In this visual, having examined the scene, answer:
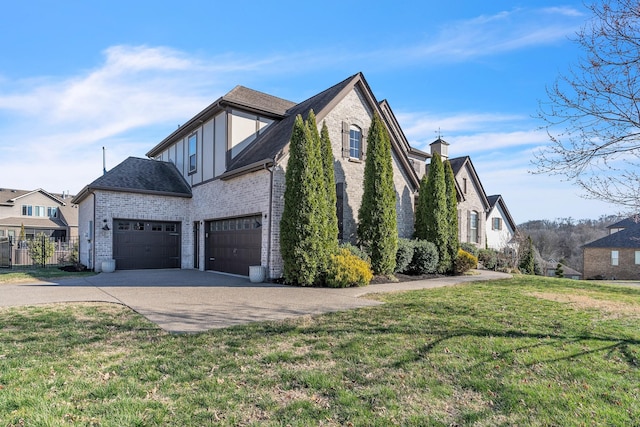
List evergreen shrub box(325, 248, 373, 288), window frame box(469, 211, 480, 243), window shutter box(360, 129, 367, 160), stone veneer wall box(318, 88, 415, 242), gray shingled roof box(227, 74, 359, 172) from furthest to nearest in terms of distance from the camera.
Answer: window frame box(469, 211, 480, 243), window shutter box(360, 129, 367, 160), stone veneer wall box(318, 88, 415, 242), gray shingled roof box(227, 74, 359, 172), evergreen shrub box(325, 248, 373, 288)

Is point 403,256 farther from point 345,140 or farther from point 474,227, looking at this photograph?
point 474,227

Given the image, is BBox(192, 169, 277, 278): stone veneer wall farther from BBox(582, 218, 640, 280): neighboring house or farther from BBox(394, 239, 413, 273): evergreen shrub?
BBox(582, 218, 640, 280): neighboring house

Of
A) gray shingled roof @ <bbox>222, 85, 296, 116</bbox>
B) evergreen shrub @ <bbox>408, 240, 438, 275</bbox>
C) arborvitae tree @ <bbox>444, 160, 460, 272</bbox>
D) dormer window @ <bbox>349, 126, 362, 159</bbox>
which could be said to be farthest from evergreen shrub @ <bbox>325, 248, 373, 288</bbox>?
gray shingled roof @ <bbox>222, 85, 296, 116</bbox>

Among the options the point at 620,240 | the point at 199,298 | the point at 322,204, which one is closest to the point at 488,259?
the point at 322,204

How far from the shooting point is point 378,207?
1371 centimetres

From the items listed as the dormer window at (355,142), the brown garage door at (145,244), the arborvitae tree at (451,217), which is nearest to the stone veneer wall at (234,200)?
the brown garage door at (145,244)

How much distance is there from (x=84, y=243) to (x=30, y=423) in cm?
1832

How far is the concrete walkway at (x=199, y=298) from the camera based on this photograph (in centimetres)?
681

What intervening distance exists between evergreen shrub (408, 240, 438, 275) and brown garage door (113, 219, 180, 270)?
449 inches

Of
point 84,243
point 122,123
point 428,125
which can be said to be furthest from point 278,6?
point 428,125

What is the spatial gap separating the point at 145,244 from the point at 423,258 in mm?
12765

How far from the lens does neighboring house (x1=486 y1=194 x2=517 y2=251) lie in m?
29.1

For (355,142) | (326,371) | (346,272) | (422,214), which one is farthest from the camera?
(422,214)

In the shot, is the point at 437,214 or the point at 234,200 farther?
the point at 437,214
